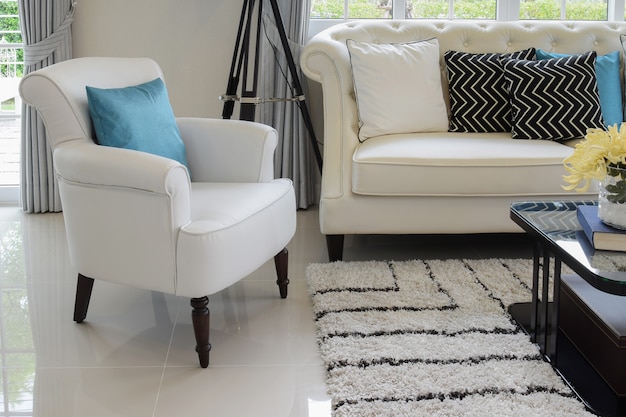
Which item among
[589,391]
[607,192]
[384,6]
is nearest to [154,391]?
[589,391]

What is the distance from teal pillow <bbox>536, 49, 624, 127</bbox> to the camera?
3430mm

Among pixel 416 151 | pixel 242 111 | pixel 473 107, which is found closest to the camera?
pixel 416 151

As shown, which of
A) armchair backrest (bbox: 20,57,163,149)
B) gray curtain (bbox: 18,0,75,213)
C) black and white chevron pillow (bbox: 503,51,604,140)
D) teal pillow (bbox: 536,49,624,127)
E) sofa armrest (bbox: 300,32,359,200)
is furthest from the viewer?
gray curtain (bbox: 18,0,75,213)

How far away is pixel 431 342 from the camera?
2.35 m

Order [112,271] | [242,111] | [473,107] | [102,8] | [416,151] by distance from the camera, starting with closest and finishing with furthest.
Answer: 1. [112,271]
2. [416,151]
3. [473,107]
4. [242,111]
5. [102,8]

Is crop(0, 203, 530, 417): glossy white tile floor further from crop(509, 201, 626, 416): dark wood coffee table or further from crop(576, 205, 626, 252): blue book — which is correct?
crop(576, 205, 626, 252): blue book

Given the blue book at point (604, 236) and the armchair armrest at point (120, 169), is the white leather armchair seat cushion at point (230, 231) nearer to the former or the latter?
the armchair armrest at point (120, 169)

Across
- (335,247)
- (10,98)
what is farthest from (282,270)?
(10,98)

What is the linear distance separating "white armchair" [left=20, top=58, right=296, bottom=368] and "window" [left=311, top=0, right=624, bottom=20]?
1.66 meters

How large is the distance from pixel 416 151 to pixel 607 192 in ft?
3.34

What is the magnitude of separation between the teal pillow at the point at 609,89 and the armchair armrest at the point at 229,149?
59.0 inches

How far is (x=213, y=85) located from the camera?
163 inches

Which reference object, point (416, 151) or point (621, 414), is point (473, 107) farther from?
point (621, 414)

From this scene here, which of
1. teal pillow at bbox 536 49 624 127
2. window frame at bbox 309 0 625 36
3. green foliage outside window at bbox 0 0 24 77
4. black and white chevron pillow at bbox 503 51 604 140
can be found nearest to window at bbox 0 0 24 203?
green foliage outside window at bbox 0 0 24 77
